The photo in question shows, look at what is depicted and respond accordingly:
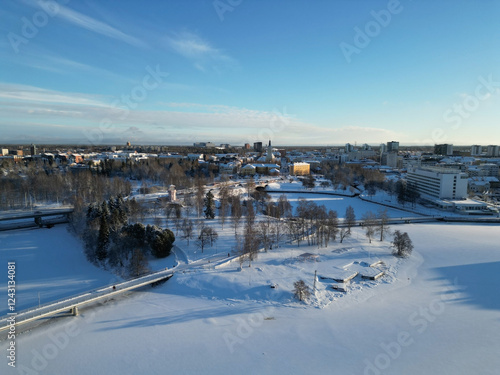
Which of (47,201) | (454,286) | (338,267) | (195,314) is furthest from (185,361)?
(47,201)

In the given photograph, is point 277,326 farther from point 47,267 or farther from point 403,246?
point 47,267

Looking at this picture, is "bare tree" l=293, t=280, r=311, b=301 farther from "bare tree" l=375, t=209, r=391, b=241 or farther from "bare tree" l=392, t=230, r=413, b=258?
"bare tree" l=375, t=209, r=391, b=241

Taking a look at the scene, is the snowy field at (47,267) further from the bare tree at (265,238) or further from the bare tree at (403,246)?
the bare tree at (403,246)

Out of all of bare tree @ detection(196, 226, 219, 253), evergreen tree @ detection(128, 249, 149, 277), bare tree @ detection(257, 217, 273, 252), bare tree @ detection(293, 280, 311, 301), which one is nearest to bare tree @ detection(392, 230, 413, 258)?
bare tree @ detection(257, 217, 273, 252)

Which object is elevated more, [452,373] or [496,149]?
[496,149]

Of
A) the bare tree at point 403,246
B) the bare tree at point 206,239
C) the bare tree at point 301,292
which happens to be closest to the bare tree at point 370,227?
the bare tree at point 403,246

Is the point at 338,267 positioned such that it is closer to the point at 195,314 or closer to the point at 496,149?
the point at 195,314
